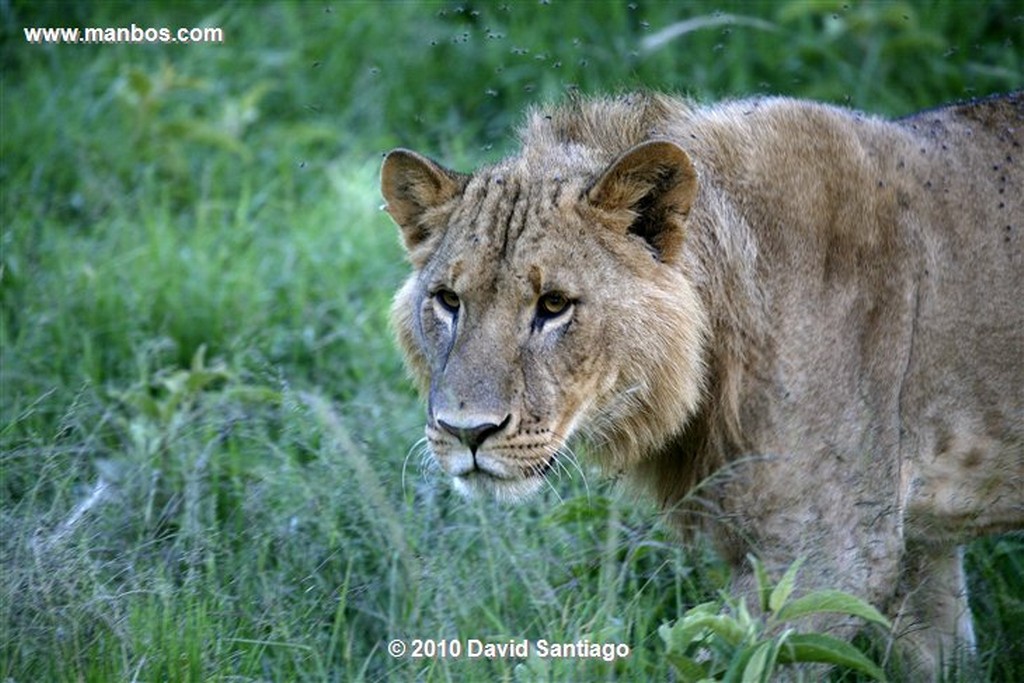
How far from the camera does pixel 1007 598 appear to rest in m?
5.51

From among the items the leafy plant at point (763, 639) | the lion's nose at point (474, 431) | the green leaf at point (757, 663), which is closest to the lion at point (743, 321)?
the lion's nose at point (474, 431)

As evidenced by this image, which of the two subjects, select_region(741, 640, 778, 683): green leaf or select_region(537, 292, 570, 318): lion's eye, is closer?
select_region(741, 640, 778, 683): green leaf

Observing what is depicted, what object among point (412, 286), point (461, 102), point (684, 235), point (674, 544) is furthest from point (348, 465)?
point (461, 102)

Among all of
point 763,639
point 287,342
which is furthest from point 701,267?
point 287,342

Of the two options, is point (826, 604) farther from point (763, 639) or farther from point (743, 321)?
point (743, 321)

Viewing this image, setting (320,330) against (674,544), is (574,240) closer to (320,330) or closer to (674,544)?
(674,544)

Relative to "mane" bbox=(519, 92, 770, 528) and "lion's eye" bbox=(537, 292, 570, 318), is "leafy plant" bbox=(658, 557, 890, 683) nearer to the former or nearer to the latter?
"mane" bbox=(519, 92, 770, 528)

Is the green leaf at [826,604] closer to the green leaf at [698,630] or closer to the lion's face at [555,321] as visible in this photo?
the green leaf at [698,630]

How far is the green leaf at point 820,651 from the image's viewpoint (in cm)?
427

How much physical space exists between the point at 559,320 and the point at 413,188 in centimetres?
84

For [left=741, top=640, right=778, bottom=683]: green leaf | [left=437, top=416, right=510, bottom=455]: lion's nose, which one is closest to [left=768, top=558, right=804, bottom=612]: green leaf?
[left=741, top=640, right=778, bottom=683]: green leaf

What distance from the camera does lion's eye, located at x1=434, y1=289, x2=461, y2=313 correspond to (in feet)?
15.8

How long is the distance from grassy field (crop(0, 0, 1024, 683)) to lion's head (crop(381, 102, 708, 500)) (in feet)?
1.56

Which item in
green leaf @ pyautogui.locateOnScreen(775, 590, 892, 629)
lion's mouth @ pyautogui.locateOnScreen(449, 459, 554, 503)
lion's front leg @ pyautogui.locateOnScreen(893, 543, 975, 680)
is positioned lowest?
lion's front leg @ pyautogui.locateOnScreen(893, 543, 975, 680)
